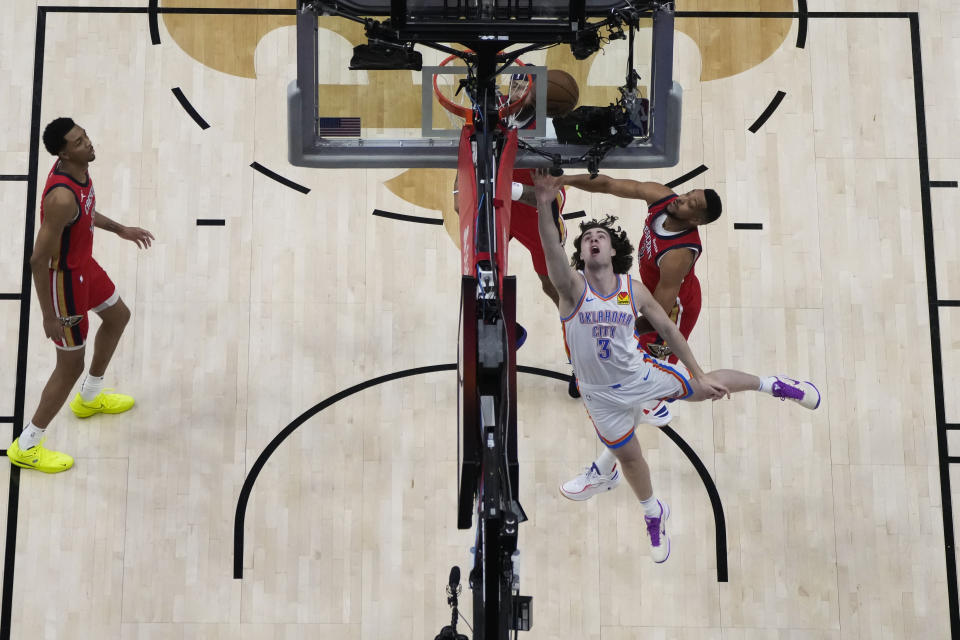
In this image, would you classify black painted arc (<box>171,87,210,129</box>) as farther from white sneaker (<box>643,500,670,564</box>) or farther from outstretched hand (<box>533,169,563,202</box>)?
white sneaker (<box>643,500,670,564</box>)

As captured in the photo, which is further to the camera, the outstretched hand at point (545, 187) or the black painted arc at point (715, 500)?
the black painted arc at point (715, 500)

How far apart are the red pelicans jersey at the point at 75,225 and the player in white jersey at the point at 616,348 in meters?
2.42

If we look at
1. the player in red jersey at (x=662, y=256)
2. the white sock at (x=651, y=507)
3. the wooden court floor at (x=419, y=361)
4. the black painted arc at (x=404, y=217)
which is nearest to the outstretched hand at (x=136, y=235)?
the wooden court floor at (x=419, y=361)

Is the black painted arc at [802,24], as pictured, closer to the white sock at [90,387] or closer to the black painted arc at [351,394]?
the black painted arc at [351,394]

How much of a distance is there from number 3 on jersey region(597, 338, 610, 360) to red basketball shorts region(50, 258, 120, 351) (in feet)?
8.72

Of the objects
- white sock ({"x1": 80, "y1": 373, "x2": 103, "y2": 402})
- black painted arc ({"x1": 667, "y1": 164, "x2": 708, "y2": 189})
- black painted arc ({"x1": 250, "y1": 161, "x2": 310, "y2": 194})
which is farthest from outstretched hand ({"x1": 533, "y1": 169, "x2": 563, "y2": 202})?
white sock ({"x1": 80, "y1": 373, "x2": 103, "y2": 402})

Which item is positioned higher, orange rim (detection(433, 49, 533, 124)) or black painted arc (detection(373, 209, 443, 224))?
orange rim (detection(433, 49, 533, 124))

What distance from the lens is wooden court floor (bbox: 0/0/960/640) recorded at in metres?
5.53

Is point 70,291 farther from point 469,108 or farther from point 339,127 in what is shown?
point 469,108

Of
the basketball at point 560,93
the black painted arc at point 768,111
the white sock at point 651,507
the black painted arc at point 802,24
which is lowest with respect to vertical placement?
the white sock at point 651,507

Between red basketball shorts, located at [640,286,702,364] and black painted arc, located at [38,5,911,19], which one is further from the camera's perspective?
black painted arc, located at [38,5,911,19]

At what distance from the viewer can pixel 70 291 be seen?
538 cm

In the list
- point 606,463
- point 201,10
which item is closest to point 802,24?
point 606,463

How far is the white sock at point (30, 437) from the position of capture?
5.68m
